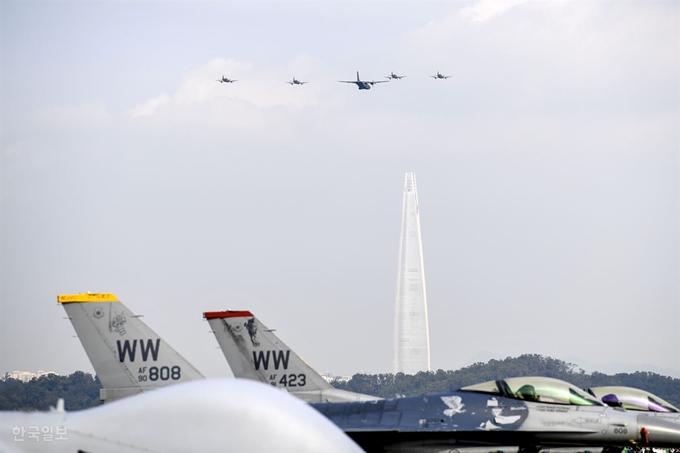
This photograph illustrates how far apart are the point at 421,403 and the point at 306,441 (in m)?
15.2

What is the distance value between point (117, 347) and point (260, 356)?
6.35 metres

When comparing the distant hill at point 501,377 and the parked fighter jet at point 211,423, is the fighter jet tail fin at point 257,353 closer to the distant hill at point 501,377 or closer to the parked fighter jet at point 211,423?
the parked fighter jet at point 211,423

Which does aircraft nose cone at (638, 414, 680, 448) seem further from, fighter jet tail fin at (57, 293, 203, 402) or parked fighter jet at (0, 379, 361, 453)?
parked fighter jet at (0, 379, 361, 453)

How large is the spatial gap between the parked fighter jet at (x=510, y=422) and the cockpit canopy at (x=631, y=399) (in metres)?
3.42

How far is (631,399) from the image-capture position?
2777cm

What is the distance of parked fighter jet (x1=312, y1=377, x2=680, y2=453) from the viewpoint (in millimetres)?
23516

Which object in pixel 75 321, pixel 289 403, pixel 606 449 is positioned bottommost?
pixel 606 449

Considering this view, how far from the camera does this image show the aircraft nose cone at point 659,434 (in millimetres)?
23422

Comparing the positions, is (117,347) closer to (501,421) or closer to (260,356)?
(260,356)

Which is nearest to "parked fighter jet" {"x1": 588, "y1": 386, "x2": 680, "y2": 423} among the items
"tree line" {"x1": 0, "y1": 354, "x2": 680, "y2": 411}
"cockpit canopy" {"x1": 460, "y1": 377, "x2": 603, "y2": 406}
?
"cockpit canopy" {"x1": 460, "y1": 377, "x2": 603, "y2": 406}

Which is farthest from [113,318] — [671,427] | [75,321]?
[671,427]

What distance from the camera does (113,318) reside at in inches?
1142

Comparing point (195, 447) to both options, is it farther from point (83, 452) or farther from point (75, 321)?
point (75, 321)

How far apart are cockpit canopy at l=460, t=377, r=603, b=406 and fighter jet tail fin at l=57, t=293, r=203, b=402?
9.68 meters
